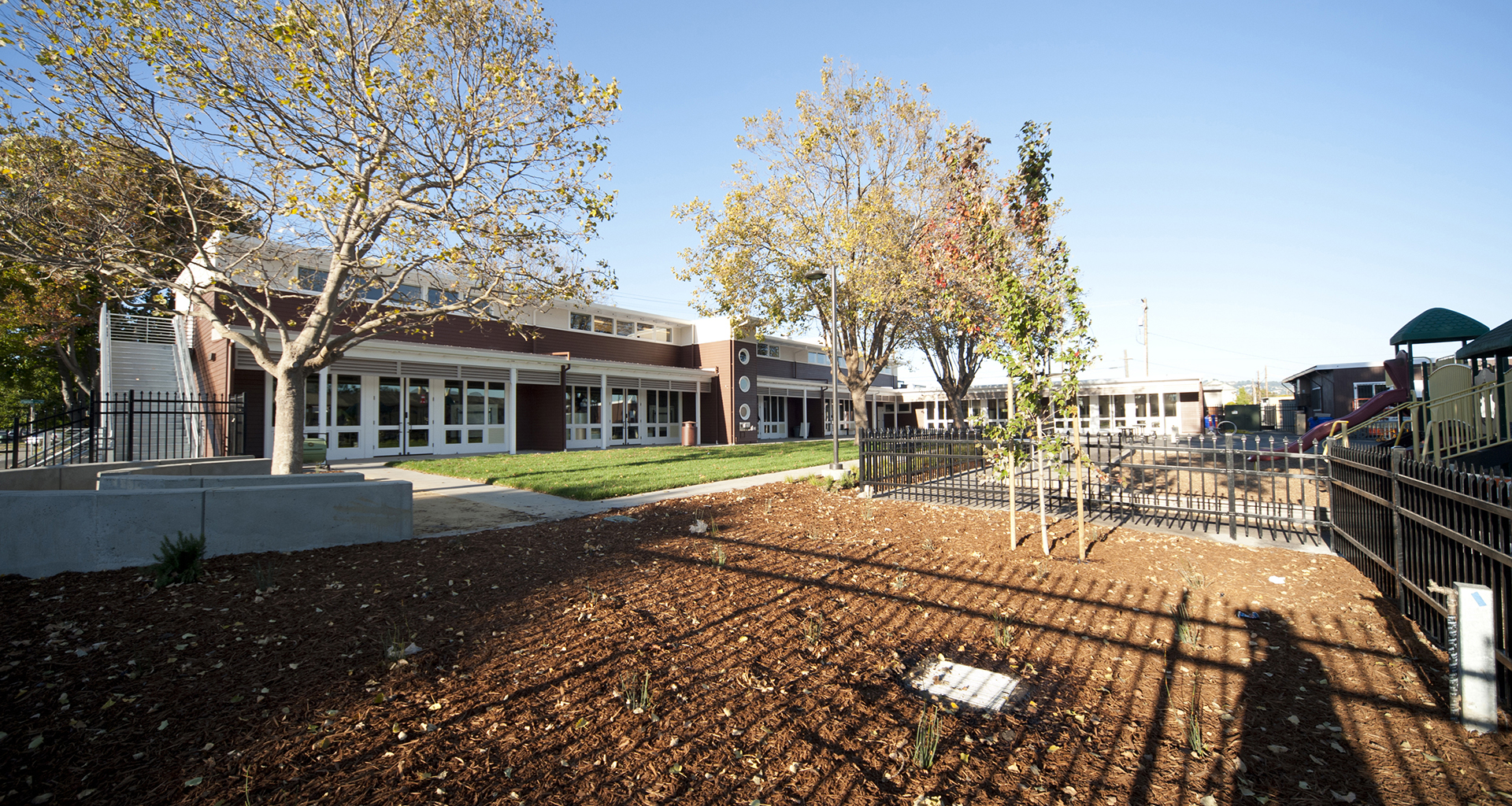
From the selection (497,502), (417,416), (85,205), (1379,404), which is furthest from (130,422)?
(1379,404)

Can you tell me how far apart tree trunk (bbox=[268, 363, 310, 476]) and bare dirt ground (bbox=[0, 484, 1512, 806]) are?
4279 millimetres

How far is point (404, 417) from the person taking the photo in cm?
1944

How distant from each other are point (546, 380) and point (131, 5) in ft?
48.2

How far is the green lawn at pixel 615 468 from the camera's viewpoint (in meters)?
11.7

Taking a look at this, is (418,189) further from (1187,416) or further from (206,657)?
(1187,416)

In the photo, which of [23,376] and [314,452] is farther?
[23,376]

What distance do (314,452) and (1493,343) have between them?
77.6 feet

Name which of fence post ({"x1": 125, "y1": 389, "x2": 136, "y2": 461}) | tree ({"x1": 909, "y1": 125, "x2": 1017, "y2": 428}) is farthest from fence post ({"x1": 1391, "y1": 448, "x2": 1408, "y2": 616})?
fence post ({"x1": 125, "y1": 389, "x2": 136, "y2": 461})

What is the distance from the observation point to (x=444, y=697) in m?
3.26

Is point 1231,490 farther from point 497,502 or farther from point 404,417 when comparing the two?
point 404,417

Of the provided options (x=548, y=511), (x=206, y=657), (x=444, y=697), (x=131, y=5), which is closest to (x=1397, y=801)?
(x=444, y=697)

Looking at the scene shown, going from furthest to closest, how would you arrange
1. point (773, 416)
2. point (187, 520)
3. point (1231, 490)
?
point (773, 416) < point (1231, 490) < point (187, 520)

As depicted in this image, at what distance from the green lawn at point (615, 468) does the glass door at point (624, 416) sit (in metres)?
3.86

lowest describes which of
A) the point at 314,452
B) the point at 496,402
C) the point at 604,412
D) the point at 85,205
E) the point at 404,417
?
the point at 314,452
